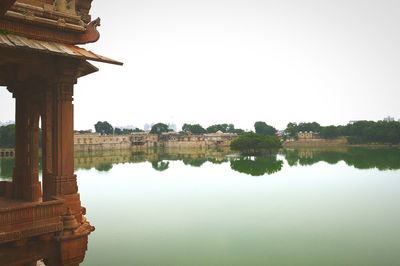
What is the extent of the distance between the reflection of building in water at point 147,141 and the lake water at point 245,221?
5070cm

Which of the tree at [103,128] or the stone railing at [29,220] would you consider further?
the tree at [103,128]

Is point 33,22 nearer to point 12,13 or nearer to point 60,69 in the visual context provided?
point 12,13

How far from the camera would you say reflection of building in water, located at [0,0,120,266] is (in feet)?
16.0

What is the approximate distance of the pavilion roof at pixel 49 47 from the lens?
471cm

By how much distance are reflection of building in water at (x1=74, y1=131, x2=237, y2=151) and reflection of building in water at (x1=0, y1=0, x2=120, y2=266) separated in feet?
253

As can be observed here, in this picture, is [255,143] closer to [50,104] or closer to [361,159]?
[361,159]

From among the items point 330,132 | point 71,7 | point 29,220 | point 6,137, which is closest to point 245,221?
point 29,220

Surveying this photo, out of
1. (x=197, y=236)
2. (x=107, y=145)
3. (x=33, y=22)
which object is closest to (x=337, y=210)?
(x=197, y=236)

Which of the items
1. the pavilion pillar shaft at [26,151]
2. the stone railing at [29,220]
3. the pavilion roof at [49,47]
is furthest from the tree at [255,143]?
the stone railing at [29,220]

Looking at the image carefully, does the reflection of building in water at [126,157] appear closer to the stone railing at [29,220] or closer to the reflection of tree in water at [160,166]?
the reflection of tree in water at [160,166]

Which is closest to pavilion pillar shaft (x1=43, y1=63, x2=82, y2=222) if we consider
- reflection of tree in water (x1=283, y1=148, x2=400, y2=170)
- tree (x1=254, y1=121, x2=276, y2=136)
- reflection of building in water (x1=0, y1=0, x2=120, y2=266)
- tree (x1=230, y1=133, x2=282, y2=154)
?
reflection of building in water (x1=0, y1=0, x2=120, y2=266)

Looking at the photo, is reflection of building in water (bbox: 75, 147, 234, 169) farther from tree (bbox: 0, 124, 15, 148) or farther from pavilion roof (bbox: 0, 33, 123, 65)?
pavilion roof (bbox: 0, 33, 123, 65)

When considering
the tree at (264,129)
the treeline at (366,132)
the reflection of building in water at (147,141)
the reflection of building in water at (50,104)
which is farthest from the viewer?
the tree at (264,129)

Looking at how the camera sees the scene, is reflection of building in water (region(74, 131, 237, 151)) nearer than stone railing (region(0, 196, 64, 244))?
No
